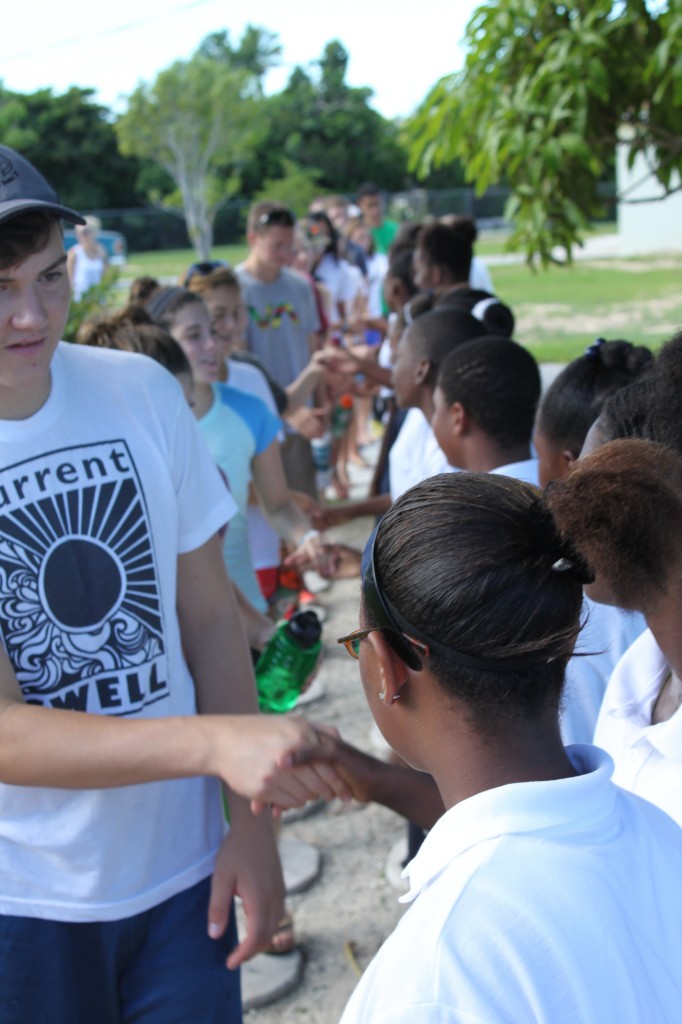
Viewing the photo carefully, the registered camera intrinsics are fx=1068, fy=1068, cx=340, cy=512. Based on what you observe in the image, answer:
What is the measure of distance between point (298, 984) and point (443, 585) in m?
2.54

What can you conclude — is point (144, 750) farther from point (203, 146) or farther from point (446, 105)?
point (203, 146)

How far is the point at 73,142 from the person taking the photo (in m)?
52.5

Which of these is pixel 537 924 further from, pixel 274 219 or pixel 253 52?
pixel 253 52

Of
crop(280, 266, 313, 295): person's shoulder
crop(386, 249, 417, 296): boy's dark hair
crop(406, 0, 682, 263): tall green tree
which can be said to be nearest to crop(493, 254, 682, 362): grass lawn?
crop(386, 249, 417, 296): boy's dark hair

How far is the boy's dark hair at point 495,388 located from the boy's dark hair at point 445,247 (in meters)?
3.11

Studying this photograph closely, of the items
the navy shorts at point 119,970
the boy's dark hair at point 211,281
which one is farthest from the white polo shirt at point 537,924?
the boy's dark hair at point 211,281

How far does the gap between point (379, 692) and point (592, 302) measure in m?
19.6

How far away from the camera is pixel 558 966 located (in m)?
1.10

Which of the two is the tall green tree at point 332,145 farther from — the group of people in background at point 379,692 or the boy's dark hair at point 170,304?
the group of people in background at point 379,692

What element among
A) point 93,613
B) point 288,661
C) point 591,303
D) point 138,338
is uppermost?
point 138,338

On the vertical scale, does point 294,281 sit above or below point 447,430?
above

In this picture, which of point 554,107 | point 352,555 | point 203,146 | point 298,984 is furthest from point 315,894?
point 203,146

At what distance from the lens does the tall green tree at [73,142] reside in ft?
169

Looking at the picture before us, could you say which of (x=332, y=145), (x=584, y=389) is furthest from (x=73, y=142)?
(x=584, y=389)
